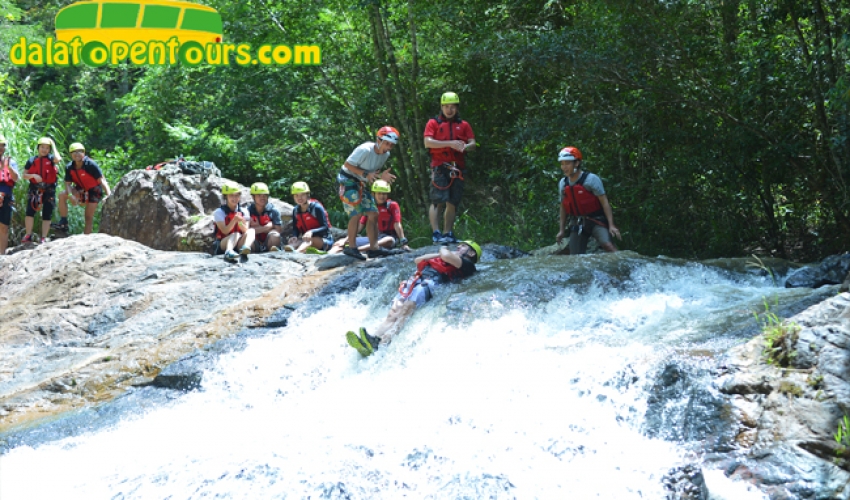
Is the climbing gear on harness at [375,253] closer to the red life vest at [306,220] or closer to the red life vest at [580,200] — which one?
the red life vest at [306,220]

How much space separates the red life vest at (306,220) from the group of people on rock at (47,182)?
10.8ft

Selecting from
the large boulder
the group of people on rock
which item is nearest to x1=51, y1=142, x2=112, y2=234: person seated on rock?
the group of people on rock

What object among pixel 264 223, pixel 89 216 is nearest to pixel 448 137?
pixel 264 223

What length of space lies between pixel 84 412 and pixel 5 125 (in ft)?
32.6

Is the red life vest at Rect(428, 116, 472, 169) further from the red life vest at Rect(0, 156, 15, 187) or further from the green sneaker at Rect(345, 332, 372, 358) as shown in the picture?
the red life vest at Rect(0, 156, 15, 187)

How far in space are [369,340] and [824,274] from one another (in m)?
3.94

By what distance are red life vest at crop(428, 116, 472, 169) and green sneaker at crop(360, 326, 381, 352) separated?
9.92ft

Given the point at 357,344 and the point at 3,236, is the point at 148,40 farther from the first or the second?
the point at 357,344

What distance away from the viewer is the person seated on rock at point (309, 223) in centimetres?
1120

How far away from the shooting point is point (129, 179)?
537 inches

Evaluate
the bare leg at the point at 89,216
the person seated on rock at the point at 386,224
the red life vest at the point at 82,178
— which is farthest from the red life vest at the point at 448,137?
the bare leg at the point at 89,216

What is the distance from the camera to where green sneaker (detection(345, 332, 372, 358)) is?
23.7ft

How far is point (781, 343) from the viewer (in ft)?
17.1

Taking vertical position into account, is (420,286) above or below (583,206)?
below
